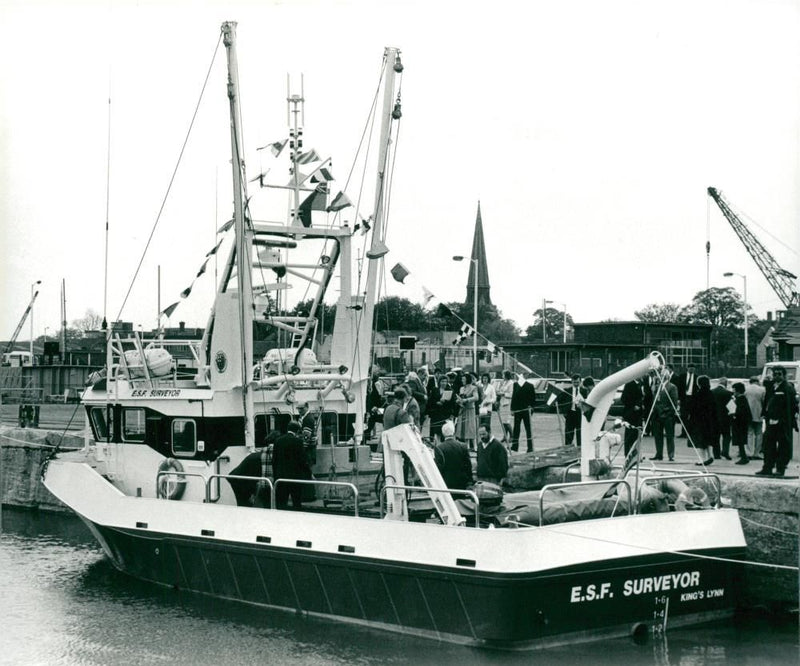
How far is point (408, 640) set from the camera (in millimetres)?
11594

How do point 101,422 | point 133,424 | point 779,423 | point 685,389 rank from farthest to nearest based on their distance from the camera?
1. point 685,389
2. point 101,422
3. point 133,424
4. point 779,423

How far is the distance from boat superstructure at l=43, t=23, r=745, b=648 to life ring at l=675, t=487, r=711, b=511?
1.6 inches

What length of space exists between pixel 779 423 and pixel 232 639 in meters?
8.02

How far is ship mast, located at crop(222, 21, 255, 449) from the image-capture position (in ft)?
45.2

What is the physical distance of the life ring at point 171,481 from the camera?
14.3 metres

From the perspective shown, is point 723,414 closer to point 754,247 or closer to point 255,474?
point 255,474

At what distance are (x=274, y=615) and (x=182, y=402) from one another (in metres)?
3.27

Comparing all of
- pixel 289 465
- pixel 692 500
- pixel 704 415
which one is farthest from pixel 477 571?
pixel 704 415

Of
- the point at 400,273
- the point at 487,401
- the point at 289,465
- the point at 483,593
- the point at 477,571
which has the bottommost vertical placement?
the point at 483,593

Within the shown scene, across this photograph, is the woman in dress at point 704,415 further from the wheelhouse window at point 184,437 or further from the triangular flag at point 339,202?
the wheelhouse window at point 184,437

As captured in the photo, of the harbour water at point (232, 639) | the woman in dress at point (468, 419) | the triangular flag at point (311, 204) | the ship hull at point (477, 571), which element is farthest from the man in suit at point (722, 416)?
the triangular flag at point (311, 204)

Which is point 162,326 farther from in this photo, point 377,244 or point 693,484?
point 693,484

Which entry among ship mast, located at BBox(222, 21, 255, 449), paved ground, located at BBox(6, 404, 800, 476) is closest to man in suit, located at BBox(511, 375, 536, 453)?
paved ground, located at BBox(6, 404, 800, 476)

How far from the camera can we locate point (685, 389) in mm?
18547
